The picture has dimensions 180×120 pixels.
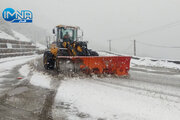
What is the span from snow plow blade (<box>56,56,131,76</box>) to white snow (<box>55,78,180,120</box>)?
5.91ft

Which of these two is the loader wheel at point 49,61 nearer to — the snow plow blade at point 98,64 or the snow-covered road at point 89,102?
the snow plow blade at point 98,64

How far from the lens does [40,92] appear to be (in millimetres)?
4598

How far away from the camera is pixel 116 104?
3.69m

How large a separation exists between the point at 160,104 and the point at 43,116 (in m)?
2.56

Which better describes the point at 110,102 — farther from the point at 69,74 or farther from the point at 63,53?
the point at 63,53

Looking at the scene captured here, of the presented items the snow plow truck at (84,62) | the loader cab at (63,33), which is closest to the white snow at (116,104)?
the snow plow truck at (84,62)

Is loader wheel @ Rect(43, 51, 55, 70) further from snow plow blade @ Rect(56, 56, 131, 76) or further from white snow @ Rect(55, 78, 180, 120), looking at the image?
white snow @ Rect(55, 78, 180, 120)

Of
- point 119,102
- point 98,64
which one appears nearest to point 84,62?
point 98,64

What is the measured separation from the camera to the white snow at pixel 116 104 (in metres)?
3.14

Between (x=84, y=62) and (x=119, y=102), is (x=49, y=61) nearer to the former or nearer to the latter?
(x=84, y=62)

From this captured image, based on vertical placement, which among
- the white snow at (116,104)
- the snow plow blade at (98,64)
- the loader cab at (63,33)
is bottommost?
the white snow at (116,104)

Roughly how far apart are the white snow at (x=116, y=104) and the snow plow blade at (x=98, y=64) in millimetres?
1800

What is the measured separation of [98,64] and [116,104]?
3246 mm

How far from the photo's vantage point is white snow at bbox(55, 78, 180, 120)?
314 cm
